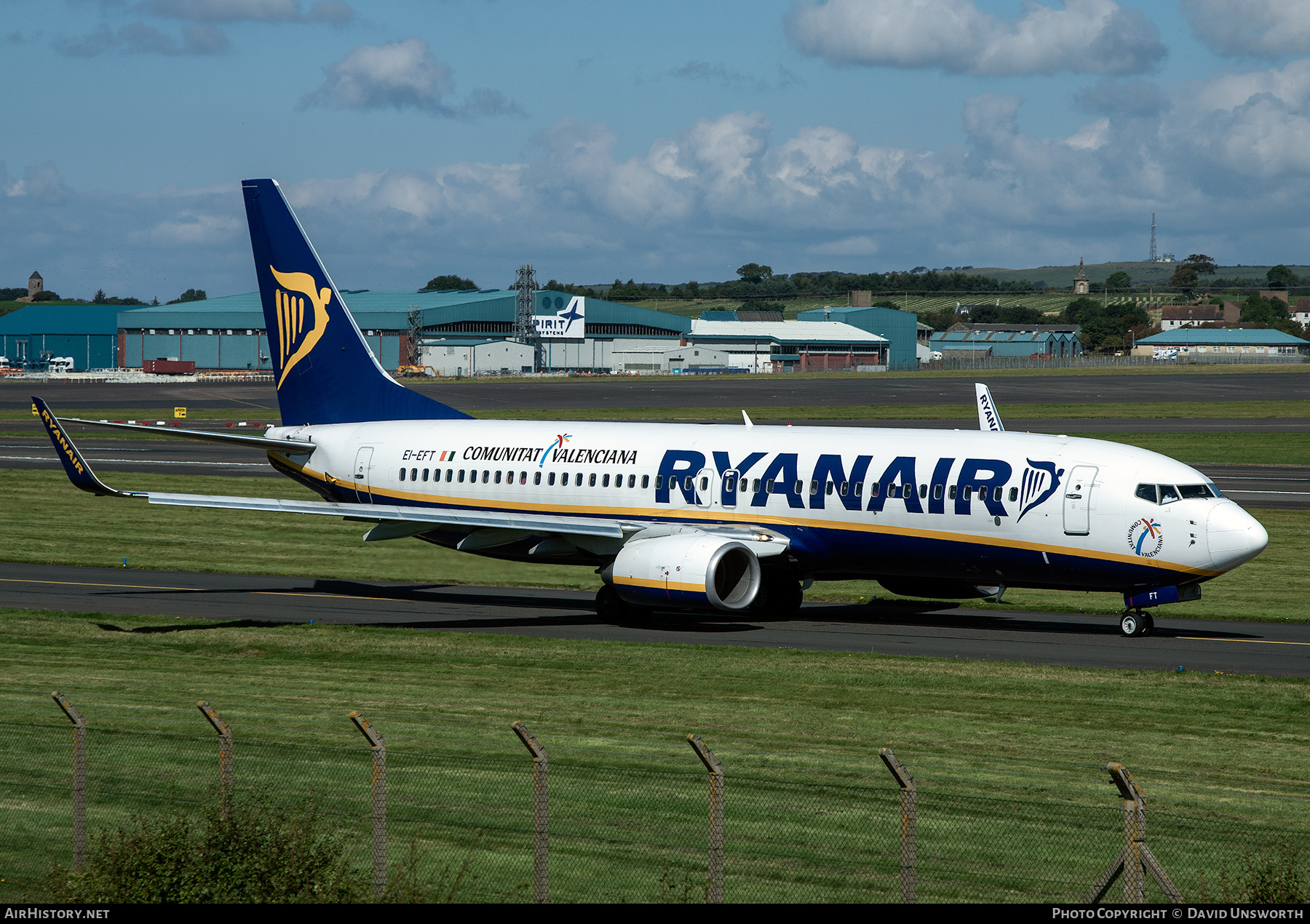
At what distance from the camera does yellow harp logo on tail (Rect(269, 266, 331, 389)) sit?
138ft

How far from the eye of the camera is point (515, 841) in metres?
15.2

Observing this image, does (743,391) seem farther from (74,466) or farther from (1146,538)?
(74,466)

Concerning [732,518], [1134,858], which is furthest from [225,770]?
[732,518]

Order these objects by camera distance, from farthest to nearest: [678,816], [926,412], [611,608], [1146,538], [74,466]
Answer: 1. [926,412]
2. [611,608]
3. [74,466]
4. [1146,538]
5. [678,816]

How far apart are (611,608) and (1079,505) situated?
37.3ft

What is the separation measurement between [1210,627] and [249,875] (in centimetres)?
2624

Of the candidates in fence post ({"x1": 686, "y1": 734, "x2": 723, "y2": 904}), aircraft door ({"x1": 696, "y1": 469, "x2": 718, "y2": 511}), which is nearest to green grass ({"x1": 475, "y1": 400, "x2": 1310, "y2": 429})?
aircraft door ({"x1": 696, "y1": 469, "x2": 718, "y2": 511})

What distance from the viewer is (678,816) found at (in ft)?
54.1

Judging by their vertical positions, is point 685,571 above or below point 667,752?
above

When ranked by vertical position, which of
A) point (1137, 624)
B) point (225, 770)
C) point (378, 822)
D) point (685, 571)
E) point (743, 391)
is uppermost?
point (743, 391)

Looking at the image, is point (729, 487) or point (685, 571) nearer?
point (685, 571)

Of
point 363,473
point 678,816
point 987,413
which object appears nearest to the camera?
point 678,816

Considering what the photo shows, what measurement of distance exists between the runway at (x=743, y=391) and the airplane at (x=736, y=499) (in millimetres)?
73882

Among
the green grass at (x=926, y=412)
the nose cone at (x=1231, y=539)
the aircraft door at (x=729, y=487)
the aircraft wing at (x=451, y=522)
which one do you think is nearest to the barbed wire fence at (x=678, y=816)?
the nose cone at (x=1231, y=539)
